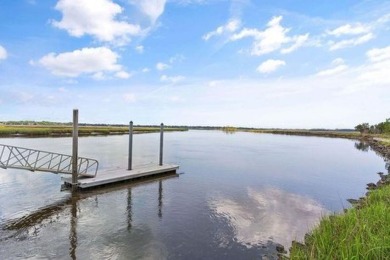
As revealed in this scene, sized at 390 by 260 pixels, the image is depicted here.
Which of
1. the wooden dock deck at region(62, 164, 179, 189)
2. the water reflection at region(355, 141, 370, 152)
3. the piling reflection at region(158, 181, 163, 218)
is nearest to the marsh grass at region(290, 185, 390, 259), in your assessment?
the piling reflection at region(158, 181, 163, 218)

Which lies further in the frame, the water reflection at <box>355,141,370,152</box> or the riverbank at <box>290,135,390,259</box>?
the water reflection at <box>355,141,370,152</box>

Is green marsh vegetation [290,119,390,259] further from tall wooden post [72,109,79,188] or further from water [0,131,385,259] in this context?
tall wooden post [72,109,79,188]

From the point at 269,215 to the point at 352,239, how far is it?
9.72m

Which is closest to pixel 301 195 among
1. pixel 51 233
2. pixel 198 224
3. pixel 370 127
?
pixel 198 224

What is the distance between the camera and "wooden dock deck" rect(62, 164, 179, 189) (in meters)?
21.5

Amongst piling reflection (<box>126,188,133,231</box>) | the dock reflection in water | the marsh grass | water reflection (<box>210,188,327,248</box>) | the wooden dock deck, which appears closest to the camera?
the marsh grass

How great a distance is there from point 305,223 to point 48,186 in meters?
18.4

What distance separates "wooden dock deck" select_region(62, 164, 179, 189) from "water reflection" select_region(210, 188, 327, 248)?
8.34 metres

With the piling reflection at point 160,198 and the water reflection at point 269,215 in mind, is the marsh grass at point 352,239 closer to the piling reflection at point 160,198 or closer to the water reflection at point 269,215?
the water reflection at point 269,215

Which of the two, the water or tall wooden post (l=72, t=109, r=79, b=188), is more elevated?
tall wooden post (l=72, t=109, r=79, b=188)

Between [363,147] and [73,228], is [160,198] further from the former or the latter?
[363,147]

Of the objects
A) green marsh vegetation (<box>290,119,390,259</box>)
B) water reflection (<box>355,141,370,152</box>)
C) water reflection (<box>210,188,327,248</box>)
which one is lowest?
water reflection (<box>210,188,327,248</box>)

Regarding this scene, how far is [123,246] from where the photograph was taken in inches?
493

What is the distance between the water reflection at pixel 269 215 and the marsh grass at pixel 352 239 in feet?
11.6
